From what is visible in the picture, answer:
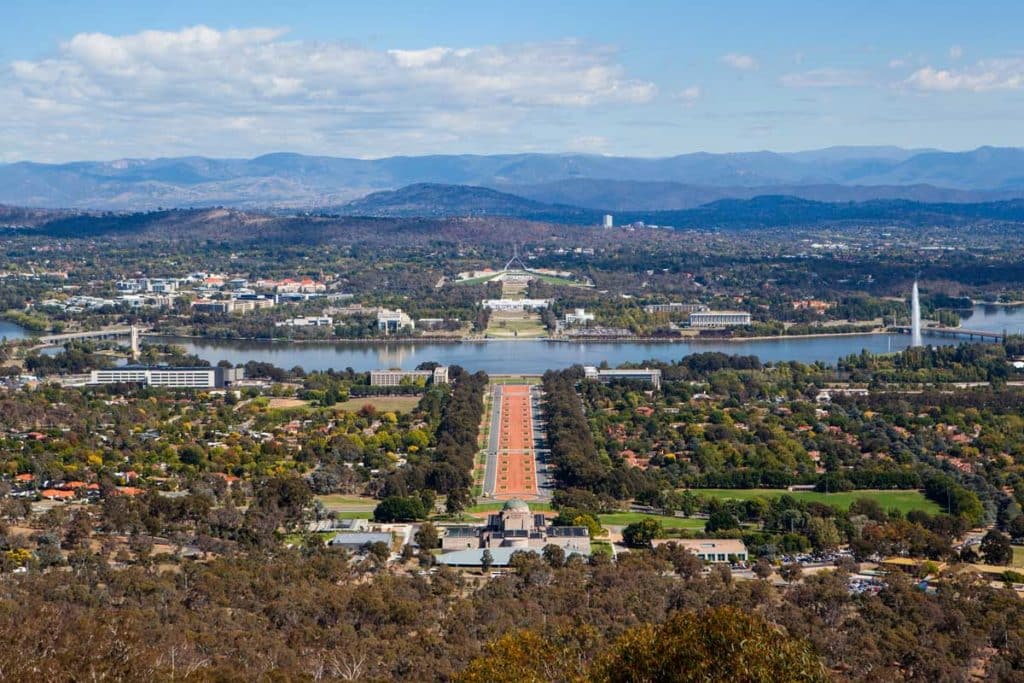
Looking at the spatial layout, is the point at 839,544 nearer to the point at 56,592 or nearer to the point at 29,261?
the point at 56,592

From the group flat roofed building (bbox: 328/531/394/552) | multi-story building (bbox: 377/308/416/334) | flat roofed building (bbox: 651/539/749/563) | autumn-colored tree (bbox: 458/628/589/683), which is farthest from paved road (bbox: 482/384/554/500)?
multi-story building (bbox: 377/308/416/334)

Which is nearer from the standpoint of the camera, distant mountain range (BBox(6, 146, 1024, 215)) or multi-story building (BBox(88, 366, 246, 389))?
multi-story building (BBox(88, 366, 246, 389))

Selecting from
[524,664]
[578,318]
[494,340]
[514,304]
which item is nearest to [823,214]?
[514,304]

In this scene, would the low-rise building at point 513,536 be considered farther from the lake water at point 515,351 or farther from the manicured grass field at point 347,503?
the lake water at point 515,351

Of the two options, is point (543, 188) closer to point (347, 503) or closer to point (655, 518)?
point (347, 503)

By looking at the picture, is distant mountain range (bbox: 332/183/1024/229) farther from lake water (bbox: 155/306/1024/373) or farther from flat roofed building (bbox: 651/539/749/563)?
flat roofed building (bbox: 651/539/749/563)
